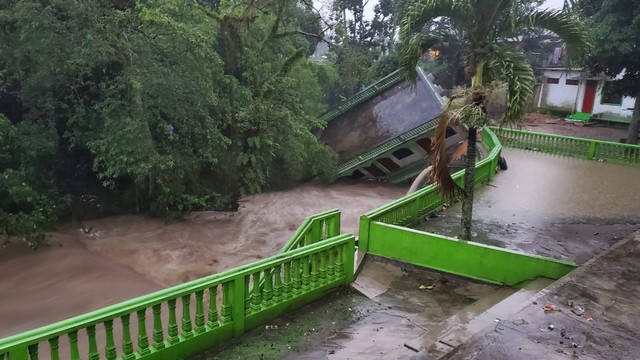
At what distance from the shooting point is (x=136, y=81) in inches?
466

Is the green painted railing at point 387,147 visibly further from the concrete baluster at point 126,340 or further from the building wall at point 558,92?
the building wall at point 558,92

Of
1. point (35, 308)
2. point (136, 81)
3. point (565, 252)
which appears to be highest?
point (136, 81)

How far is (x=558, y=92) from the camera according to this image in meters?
34.7

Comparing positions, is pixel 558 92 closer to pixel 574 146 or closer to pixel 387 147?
pixel 574 146

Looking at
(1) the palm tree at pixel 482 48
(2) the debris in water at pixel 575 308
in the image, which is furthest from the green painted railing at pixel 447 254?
(2) the debris in water at pixel 575 308

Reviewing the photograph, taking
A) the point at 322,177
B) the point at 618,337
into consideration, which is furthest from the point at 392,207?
the point at 322,177

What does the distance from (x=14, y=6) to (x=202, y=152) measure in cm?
546

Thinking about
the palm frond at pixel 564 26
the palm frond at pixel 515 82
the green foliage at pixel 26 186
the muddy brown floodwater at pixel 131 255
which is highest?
the palm frond at pixel 564 26

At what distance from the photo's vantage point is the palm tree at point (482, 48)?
7379 millimetres

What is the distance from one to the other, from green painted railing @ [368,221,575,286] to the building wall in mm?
30334

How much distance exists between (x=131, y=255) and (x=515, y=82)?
999 cm

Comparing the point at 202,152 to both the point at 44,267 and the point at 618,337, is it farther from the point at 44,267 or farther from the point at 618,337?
the point at 618,337

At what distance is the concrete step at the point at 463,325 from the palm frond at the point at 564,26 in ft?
13.5

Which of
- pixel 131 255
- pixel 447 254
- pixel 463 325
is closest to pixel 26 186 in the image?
pixel 131 255
